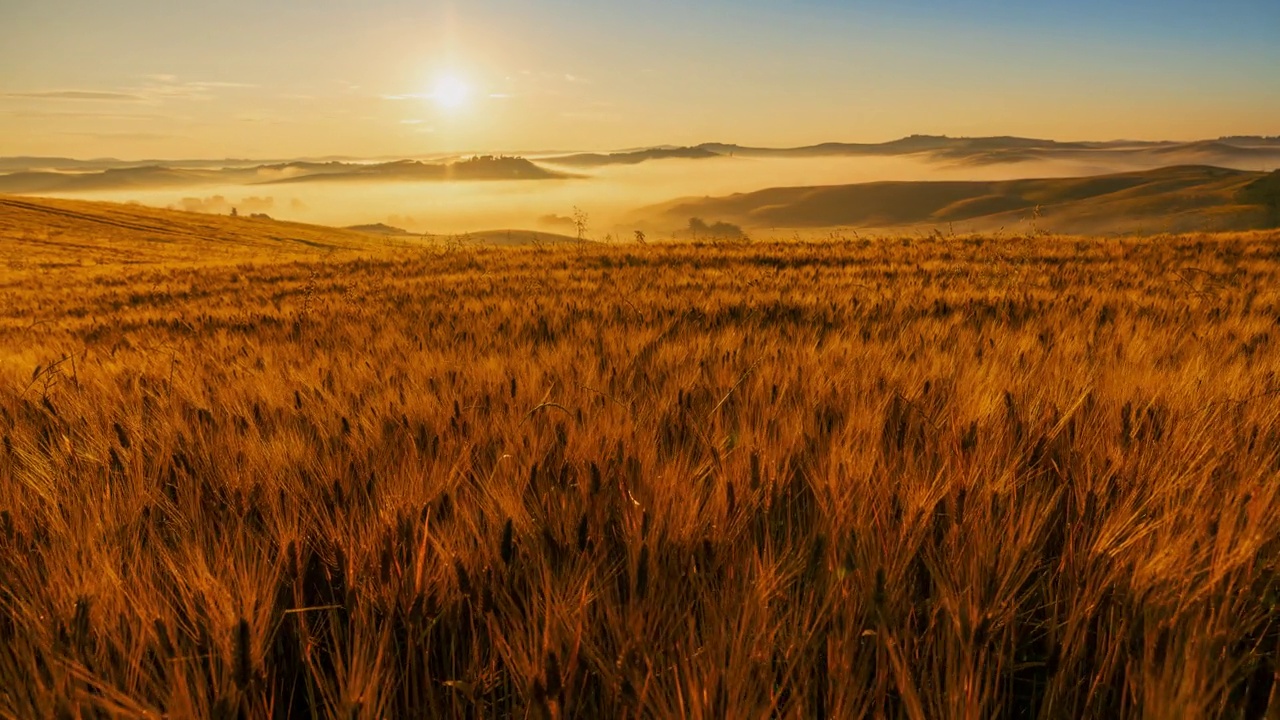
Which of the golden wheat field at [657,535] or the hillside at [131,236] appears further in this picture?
the hillside at [131,236]

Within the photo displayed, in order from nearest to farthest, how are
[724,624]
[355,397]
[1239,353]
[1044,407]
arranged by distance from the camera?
1. [724,624]
2. [1044,407]
3. [355,397]
4. [1239,353]

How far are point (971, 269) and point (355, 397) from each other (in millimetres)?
6318

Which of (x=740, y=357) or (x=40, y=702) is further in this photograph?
(x=740, y=357)

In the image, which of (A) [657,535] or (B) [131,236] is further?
(B) [131,236]

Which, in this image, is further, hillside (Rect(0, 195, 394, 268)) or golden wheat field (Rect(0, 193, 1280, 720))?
hillside (Rect(0, 195, 394, 268))

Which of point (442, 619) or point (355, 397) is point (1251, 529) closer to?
point (442, 619)

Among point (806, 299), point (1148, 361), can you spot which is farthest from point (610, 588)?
point (806, 299)

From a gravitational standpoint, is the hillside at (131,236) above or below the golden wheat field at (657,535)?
above

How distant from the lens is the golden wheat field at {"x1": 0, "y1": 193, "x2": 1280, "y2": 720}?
0.79 meters

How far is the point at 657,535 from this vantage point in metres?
1.05

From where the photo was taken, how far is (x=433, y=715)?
77 cm

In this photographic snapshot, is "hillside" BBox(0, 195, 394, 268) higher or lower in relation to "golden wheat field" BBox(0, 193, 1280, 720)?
higher

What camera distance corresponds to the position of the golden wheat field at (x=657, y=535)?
0.79 meters

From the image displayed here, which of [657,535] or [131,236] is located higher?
[131,236]
